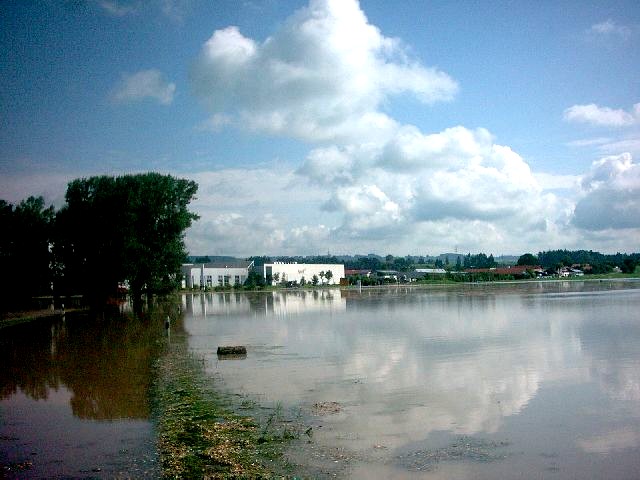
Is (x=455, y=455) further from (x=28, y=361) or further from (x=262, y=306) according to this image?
(x=262, y=306)

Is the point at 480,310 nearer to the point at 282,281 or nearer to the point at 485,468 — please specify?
the point at 485,468

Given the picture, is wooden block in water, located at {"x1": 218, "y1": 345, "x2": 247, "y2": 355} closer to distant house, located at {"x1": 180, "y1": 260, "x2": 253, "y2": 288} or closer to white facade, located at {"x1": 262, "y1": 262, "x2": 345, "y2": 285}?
distant house, located at {"x1": 180, "y1": 260, "x2": 253, "y2": 288}

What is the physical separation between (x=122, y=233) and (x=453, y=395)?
156ft

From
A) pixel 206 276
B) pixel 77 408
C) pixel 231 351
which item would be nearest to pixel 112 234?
pixel 231 351

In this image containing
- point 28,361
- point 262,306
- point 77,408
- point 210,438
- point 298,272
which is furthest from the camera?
point 298,272

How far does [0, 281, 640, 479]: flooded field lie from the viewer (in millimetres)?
10941

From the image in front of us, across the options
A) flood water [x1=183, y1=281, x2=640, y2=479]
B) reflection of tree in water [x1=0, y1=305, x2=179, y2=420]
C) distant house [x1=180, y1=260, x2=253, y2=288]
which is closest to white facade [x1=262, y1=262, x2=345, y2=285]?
distant house [x1=180, y1=260, x2=253, y2=288]

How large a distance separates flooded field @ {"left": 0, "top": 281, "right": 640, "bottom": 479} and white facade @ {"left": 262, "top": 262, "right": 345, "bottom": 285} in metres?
103

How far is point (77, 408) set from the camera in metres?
15.8

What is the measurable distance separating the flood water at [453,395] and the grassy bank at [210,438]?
66 cm

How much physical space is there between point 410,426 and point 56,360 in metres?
17.4

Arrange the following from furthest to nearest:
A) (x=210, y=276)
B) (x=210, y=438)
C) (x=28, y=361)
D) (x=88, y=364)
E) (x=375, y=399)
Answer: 1. (x=210, y=276)
2. (x=28, y=361)
3. (x=88, y=364)
4. (x=375, y=399)
5. (x=210, y=438)

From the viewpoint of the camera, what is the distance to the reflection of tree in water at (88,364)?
650 inches

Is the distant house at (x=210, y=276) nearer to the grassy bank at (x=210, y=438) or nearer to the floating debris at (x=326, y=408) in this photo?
the grassy bank at (x=210, y=438)
